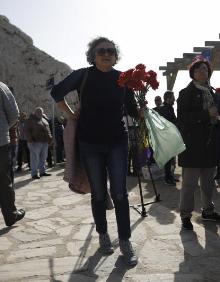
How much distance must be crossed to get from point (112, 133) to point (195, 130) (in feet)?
4.29

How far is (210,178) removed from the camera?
17.2ft

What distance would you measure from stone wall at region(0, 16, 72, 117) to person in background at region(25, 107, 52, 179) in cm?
1257

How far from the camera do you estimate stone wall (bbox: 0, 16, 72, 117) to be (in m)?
Result: 24.8

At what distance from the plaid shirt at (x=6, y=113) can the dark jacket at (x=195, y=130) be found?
1.93 m

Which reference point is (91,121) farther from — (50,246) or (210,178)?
(210,178)

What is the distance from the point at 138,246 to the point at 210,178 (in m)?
1.24

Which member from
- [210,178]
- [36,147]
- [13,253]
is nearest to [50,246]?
[13,253]

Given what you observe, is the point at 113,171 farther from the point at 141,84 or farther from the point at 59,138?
the point at 59,138

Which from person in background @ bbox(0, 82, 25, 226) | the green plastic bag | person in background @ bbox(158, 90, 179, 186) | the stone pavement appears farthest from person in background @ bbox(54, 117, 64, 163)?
the green plastic bag

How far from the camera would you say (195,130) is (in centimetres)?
507

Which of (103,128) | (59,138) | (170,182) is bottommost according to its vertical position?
(170,182)

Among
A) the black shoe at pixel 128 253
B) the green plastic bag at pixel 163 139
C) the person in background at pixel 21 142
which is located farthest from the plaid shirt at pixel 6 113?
the person in background at pixel 21 142

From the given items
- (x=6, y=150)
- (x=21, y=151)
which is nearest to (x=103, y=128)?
(x=6, y=150)

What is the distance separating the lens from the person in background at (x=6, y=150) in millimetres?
5422
